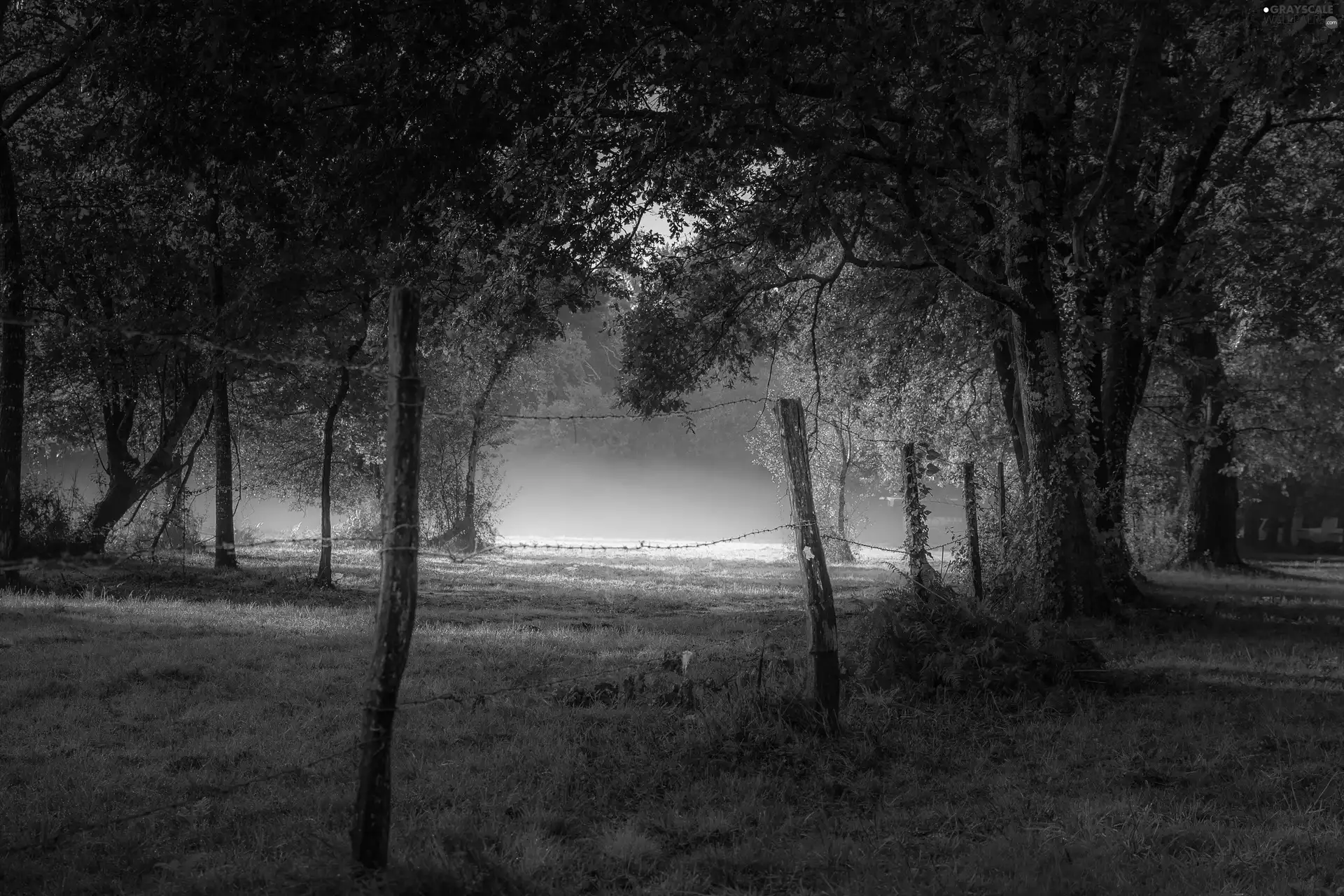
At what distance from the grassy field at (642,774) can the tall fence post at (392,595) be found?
0.79 ft

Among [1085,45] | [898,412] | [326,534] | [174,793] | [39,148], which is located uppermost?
[39,148]

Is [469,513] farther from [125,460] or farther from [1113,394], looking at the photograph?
[1113,394]

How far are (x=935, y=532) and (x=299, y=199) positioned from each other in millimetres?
61445

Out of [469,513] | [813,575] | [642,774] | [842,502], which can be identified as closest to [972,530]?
[813,575]

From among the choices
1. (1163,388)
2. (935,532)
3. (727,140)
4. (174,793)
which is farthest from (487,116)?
(935,532)

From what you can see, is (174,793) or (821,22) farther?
(821,22)

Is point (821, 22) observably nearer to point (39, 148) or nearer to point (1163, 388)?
point (39, 148)

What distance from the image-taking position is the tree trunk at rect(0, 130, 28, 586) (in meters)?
16.4

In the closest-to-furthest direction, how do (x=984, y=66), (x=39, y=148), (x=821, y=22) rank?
(x=821, y=22), (x=984, y=66), (x=39, y=148)

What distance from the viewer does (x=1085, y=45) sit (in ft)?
40.4

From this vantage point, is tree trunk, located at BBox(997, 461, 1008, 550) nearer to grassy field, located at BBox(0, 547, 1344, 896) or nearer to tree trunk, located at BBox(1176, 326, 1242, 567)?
grassy field, located at BBox(0, 547, 1344, 896)

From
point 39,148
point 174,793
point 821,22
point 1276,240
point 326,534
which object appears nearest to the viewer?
point 174,793

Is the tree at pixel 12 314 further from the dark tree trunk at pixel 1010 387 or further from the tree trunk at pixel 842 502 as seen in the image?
the tree trunk at pixel 842 502

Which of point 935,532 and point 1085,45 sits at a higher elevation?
point 1085,45
